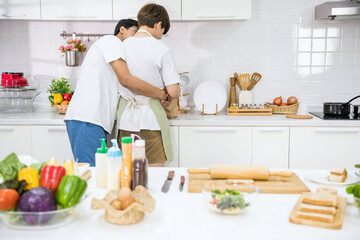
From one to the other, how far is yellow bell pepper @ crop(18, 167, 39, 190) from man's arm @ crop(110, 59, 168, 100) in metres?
1.29

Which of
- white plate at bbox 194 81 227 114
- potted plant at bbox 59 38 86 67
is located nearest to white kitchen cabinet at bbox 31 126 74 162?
potted plant at bbox 59 38 86 67

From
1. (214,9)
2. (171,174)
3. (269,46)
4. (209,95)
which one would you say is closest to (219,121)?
(209,95)

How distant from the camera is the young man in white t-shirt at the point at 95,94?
8.39 ft

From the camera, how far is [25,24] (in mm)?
3852

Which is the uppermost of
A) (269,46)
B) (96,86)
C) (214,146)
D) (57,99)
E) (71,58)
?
(269,46)

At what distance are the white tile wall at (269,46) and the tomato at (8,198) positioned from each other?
2.75m

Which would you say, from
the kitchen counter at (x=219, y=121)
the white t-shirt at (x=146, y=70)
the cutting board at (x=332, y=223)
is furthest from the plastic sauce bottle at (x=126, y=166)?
the kitchen counter at (x=219, y=121)

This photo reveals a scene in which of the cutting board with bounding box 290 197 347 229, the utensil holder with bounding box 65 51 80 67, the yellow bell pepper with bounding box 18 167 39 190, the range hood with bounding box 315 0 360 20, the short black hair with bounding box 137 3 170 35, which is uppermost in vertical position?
the range hood with bounding box 315 0 360 20

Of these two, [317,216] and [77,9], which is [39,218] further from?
[77,9]

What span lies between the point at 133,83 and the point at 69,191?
1.42 meters

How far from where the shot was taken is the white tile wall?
12.2 feet

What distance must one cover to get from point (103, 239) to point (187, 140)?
2.08 meters

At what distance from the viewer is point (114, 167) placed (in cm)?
154

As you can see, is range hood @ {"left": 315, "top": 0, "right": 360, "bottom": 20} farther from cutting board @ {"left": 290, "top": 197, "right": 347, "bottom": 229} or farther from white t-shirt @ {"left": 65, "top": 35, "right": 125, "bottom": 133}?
cutting board @ {"left": 290, "top": 197, "right": 347, "bottom": 229}
